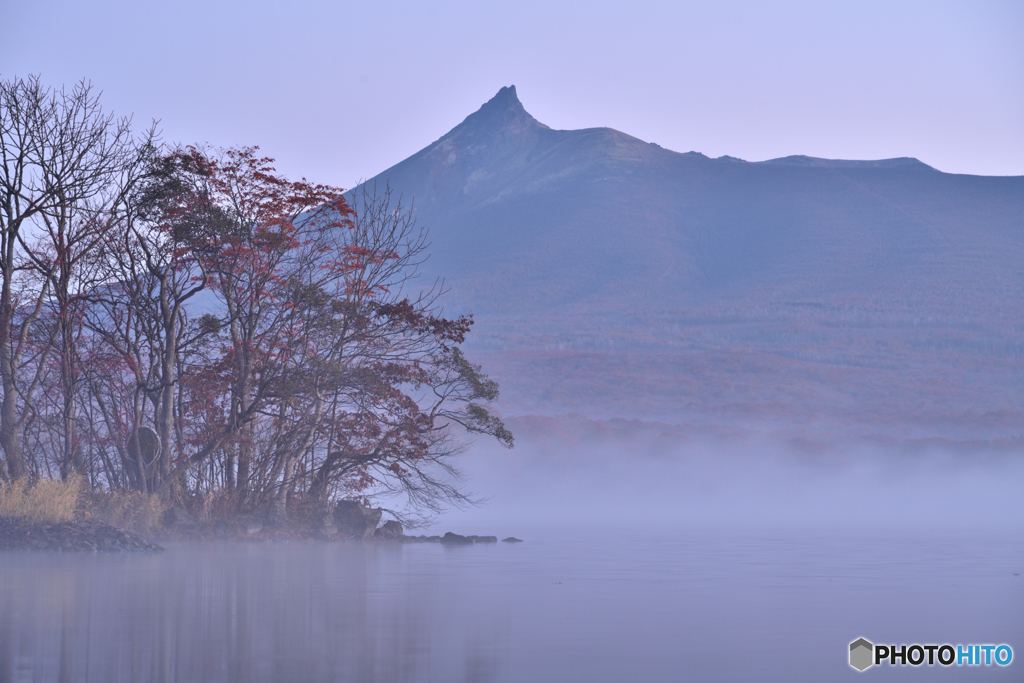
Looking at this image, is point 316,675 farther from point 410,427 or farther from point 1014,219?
point 1014,219

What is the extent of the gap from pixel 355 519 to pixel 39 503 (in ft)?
23.6

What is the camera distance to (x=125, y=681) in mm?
7648

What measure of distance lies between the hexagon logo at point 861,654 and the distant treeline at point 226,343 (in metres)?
13.0

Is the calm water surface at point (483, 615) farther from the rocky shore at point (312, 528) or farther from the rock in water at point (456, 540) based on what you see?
the rock in water at point (456, 540)

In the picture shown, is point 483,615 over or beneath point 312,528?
beneath

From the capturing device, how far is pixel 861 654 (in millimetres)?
9094

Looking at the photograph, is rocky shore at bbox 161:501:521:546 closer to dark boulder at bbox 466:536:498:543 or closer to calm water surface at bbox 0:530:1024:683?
dark boulder at bbox 466:536:498:543

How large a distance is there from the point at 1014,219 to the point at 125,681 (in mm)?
157003

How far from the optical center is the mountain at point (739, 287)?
96.1 metres

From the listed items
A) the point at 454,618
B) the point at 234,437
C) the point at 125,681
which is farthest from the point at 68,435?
the point at 125,681

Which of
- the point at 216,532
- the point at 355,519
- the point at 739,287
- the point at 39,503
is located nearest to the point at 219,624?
the point at 39,503

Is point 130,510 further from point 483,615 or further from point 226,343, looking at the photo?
point 483,615

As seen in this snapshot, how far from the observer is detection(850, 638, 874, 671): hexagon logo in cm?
865

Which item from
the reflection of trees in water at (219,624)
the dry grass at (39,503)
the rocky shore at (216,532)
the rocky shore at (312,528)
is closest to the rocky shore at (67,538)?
the rocky shore at (216,532)
